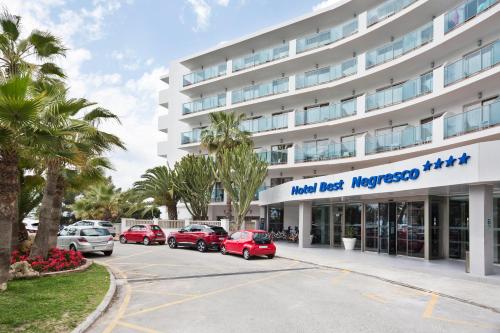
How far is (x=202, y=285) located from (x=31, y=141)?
6295mm

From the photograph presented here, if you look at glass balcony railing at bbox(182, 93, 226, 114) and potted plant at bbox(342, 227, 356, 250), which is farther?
glass balcony railing at bbox(182, 93, 226, 114)

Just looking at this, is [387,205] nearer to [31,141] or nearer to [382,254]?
Answer: [382,254]

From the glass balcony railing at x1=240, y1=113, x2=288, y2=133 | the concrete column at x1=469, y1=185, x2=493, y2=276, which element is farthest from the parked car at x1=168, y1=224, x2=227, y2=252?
the concrete column at x1=469, y1=185, x2=493, y2=276

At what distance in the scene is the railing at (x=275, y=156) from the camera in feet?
117

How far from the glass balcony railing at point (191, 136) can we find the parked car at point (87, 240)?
21.6m

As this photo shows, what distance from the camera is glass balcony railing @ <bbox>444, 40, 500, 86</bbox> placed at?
67.5 feet

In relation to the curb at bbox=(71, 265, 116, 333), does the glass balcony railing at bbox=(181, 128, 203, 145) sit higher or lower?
higher

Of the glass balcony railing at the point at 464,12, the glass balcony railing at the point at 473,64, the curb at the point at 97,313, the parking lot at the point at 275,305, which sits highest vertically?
the glass balcony railing at the point at 464,12

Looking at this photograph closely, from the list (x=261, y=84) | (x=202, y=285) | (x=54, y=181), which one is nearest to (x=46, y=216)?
(x=54, y=181)

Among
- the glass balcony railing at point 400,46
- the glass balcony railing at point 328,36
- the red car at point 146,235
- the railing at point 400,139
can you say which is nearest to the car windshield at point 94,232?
the red car at point 146,235

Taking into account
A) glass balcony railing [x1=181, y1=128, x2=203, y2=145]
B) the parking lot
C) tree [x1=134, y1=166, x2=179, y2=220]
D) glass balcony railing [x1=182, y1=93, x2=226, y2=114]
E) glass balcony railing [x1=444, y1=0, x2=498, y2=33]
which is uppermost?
glass balcony railing [x1=444, y1=0, x2=498, y2=33]

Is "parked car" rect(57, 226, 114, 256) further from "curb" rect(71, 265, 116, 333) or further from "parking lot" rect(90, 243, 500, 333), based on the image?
"curb" rect(71, 265, 116, 333)

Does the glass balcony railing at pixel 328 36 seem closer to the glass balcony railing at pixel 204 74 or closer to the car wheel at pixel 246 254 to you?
the glass balcony railing at pixel 204 74

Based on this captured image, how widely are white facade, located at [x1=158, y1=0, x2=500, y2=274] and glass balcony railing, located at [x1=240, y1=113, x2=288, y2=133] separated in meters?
0.09
